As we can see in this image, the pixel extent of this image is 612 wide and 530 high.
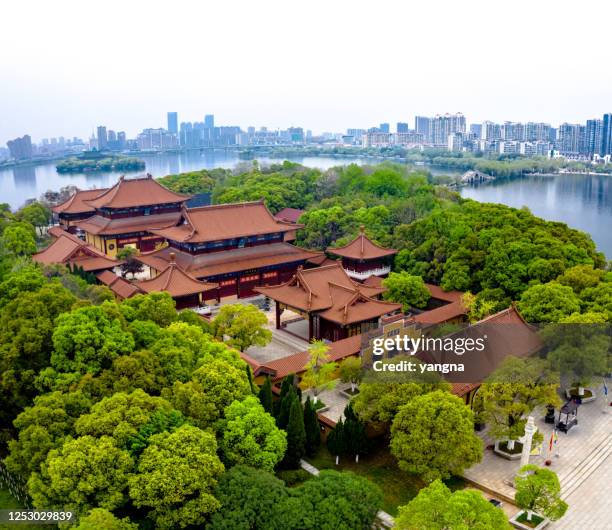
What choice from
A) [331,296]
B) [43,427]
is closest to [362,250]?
[331,296]

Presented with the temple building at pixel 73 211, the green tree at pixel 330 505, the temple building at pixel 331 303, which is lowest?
the green tree at pixel 330 505

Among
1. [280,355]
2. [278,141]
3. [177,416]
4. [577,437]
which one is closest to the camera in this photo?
[177,416]

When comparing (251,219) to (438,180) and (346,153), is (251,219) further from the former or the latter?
(346,153)

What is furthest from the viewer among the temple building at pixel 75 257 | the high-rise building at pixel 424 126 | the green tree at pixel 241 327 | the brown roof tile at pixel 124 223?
the high-rise building at pixel 424 126

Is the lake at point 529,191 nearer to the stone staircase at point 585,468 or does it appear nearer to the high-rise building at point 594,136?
the high-rise building at point 594,136

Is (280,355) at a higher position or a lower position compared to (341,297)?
lower

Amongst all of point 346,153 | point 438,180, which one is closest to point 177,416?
point 438,180

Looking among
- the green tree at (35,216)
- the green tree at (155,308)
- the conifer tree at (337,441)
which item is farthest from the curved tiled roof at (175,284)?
the green tree at (35,216)
